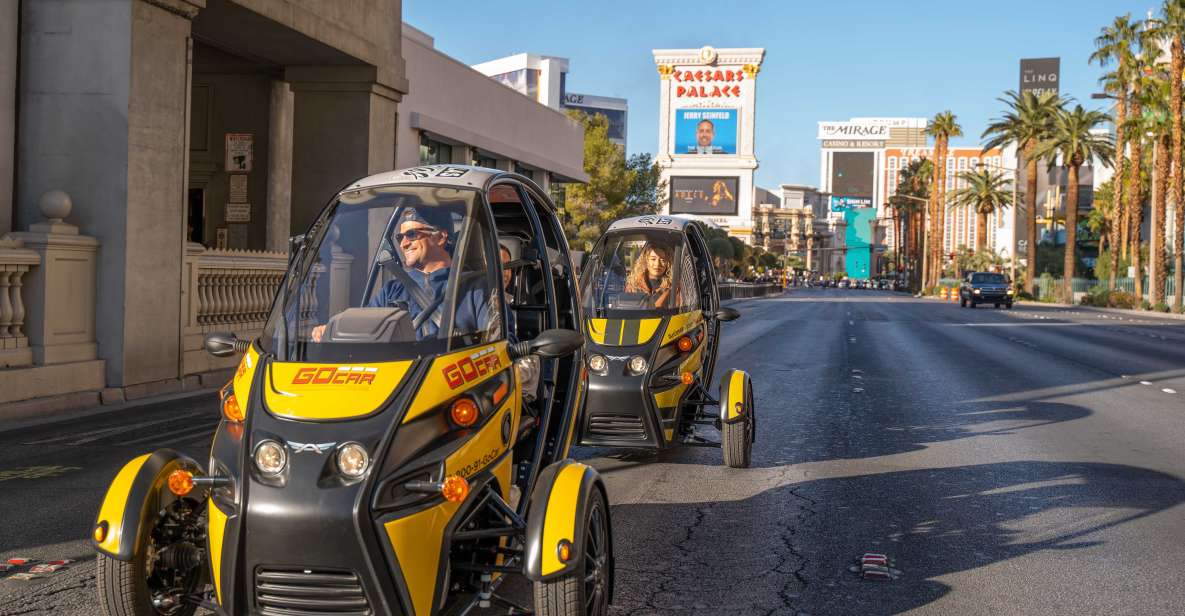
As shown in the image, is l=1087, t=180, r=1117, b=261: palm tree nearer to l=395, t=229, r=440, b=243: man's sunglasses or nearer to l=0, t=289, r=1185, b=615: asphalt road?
l=0, t=289, r=1185, b=615: asphalt road

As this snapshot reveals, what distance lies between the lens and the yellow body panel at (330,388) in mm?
3768

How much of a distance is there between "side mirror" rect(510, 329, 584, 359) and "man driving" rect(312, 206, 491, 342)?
0.84 ft

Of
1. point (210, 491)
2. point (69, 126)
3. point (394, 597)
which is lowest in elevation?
point (394, 597)

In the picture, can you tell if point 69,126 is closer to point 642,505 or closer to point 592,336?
point 592,336

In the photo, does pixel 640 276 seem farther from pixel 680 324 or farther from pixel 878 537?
pixel 878 537

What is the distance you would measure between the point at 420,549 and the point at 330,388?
2.12 feet

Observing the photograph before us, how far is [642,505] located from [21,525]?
12.1 ft

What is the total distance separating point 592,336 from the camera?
27.9ft

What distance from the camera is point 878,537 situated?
21.3 feet

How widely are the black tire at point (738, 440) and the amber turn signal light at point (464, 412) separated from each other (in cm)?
455

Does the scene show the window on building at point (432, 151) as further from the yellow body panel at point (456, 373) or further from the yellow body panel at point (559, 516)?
the yellow body panel at point (559, 516)

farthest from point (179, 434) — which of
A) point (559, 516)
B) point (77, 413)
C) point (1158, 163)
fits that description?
point (1158, 163)

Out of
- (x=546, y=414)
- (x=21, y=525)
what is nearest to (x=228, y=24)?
(x=21, y=525)

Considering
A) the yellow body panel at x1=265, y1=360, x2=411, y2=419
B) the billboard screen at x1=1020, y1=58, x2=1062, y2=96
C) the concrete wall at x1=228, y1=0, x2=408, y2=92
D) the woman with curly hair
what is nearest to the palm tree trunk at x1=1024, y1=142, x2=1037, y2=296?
the concrete wall at x1=228, y1=0, x2=408, y2=92
